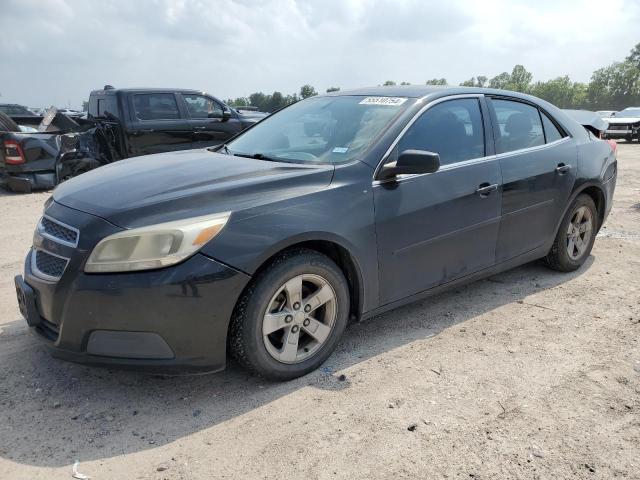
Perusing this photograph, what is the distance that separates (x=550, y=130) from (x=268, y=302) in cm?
310

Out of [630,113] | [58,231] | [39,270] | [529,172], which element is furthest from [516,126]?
[630,113]

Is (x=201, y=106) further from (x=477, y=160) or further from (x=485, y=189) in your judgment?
(x=485, y=189)

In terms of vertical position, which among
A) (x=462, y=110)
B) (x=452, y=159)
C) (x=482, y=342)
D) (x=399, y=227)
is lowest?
(x=482, y=342)

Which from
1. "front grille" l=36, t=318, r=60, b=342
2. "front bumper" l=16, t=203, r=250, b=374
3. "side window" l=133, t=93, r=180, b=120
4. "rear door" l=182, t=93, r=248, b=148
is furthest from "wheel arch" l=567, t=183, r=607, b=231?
"side window" l=133, t=93, r=180, b=120

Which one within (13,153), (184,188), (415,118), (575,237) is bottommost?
(575,237)

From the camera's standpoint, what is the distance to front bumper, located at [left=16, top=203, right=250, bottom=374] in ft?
8.39

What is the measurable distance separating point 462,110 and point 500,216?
81 centimetres

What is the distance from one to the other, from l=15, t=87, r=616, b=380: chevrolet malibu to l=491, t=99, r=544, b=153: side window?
0.05 ft

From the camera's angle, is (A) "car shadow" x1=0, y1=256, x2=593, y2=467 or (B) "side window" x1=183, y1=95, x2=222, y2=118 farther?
(B) "side window" x1=183, y1=95, x2=222, y2=118

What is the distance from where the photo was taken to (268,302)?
2830 mm

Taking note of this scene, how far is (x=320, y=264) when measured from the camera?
3.00 meters

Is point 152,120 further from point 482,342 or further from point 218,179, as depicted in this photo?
point 482,342

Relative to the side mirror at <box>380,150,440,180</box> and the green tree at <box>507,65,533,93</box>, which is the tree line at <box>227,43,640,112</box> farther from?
the side mirror at <box>380,150,440,180</box>

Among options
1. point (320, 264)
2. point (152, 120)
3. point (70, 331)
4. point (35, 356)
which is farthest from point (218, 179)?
point (152, 120)
